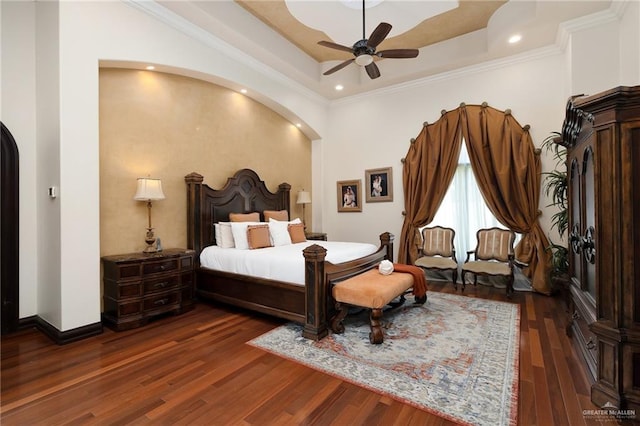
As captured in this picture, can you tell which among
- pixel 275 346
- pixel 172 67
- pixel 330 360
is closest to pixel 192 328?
pixel 275 346

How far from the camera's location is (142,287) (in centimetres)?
322

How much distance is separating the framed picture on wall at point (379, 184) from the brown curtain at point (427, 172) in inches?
13.0

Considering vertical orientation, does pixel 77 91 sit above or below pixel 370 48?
below

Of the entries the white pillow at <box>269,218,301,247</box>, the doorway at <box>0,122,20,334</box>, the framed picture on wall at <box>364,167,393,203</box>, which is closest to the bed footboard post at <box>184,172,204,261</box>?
the white pillow at <box>269,218,301,247</box>

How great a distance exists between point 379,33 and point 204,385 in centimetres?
346

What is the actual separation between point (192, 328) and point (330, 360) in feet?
5.26

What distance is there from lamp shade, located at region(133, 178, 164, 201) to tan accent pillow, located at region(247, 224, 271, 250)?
1.16 metres

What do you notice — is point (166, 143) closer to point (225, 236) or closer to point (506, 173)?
point (225, 236)

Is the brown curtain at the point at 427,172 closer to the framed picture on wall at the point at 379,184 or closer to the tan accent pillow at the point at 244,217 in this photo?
the framed picture on wall at the point at 379,184

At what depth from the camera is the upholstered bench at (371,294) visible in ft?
8.98

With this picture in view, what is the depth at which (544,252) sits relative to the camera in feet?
14.3

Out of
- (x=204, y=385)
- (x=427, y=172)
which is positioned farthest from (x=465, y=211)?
(x=204, y=385)

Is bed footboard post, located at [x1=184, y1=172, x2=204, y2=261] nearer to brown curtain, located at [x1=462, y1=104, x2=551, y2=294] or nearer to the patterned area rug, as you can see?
the patterned area rug

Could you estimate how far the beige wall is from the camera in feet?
11.4
